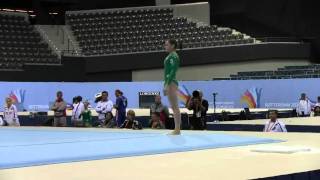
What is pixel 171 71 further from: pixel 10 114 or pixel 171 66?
pixel 10 114

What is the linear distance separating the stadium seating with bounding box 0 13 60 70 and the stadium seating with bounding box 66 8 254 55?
2329mm

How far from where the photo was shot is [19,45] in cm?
3384

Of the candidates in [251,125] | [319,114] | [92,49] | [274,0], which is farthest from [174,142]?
[274,0]

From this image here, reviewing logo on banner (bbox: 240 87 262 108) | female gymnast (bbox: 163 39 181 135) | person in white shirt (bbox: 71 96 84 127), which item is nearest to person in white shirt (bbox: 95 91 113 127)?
person in white shirt (bbox: 71 96 84 127)

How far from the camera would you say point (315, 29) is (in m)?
35.1

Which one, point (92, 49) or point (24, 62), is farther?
point (92, 49)

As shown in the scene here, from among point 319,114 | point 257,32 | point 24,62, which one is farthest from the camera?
point 257,32

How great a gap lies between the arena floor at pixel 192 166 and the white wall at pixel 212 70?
1031 inches

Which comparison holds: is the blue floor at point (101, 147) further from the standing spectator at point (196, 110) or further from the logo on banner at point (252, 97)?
the logo on banner at point (252, 97)

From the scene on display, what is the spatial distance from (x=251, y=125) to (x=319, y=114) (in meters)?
6.77

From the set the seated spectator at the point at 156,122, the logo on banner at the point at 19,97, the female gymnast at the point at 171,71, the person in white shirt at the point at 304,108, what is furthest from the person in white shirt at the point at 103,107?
the logo on banner at the point at 19,97

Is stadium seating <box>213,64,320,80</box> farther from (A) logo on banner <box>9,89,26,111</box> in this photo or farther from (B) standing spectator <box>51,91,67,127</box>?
(B) standing spectator <box>51,91,67,127</box>

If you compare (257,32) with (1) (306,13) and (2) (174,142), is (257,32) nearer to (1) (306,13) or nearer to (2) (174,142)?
(1) (306,13)

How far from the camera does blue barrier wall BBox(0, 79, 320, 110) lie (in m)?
27.0
